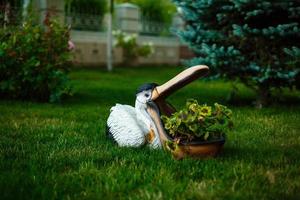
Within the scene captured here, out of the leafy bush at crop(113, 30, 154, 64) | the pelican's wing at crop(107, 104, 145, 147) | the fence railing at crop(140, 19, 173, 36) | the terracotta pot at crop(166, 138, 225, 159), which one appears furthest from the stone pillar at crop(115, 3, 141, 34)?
the terracotta pot at crop(166, 138, 225, 159)

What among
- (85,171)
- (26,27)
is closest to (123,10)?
(26,27)

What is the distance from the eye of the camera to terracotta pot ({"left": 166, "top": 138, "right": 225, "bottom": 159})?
4309mm

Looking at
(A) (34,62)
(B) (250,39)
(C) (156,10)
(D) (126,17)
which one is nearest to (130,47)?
(D) (126,17)

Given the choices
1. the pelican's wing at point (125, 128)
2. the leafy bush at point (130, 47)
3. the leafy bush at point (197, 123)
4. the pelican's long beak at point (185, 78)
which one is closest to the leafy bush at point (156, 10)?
the leafy bush at point (130, 47)

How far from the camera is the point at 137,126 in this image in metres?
4.67

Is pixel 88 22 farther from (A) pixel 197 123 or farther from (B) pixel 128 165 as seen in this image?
(B) pixel 128 165

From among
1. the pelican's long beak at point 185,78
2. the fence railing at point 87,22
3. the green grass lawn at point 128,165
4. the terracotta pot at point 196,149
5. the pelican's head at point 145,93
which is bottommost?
the green grass lawn at point 128,165

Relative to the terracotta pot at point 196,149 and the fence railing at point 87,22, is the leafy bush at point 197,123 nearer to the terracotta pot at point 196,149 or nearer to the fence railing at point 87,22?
the terracotta pot at point 196,149

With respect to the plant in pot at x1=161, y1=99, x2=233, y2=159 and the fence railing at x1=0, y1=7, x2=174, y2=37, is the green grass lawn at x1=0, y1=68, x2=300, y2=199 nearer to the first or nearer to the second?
the plant in pot at x1=161, y1=99, x2=233, y2=159

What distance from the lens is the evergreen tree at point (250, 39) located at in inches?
289

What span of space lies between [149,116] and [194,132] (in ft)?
1.76

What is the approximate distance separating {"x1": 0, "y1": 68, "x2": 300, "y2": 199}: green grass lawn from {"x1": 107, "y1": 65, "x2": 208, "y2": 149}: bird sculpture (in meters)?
0.09

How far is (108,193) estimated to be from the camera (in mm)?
3473

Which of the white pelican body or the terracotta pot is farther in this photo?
the white pelican body
